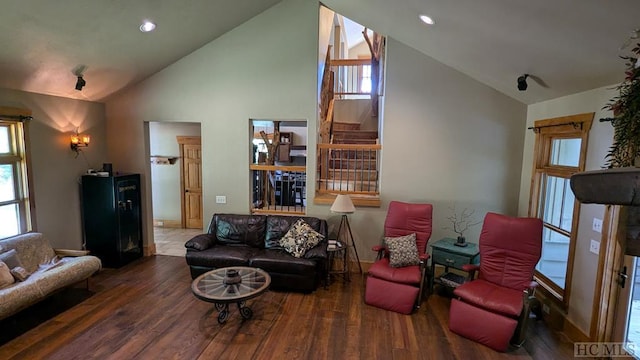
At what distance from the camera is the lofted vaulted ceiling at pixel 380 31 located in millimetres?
2307

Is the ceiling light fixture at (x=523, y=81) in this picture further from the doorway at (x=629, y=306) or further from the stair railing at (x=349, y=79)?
the stair railing at (x=349, y=79)

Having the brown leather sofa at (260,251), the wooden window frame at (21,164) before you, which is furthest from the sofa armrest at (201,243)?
the wooden window frame at (21,164)

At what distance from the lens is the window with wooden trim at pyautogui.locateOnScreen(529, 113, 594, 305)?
317 cm

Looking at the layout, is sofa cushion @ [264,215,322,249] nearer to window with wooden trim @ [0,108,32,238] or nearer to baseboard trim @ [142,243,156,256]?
baseboard trim @ [142,243,156,256]

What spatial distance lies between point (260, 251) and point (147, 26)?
322 cm

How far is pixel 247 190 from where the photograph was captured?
498cm

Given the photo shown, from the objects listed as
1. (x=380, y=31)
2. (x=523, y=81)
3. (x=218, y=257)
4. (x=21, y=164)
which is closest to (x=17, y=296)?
(x=21, y=164)

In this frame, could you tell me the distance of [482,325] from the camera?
9.91 feet

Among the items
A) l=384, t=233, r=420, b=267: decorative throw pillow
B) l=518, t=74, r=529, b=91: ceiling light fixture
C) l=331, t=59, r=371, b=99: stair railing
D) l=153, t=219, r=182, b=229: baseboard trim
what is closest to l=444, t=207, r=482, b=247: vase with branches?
l=384, t=233, r=420, b=267: decorative throw pillow

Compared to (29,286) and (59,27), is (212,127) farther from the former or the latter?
(29,286)

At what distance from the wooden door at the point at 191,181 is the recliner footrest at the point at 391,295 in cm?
468

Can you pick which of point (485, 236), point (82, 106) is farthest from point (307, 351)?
point (82, 106)

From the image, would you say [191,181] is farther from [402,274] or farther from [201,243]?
[402,274]

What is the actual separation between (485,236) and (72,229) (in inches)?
227
